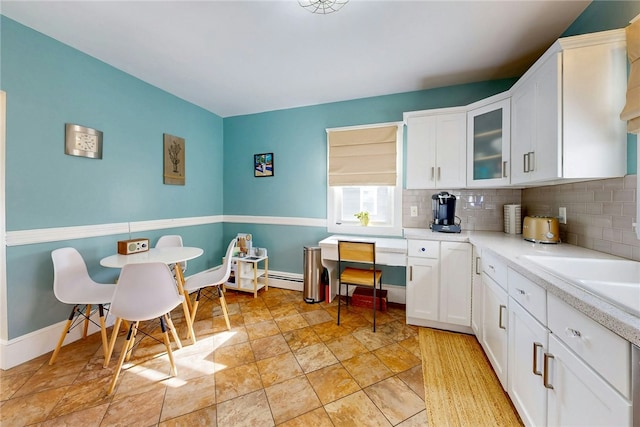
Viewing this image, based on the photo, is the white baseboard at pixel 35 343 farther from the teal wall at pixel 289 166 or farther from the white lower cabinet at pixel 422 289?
the white lower cabinet at pixel 422 289

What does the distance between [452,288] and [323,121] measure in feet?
8.30

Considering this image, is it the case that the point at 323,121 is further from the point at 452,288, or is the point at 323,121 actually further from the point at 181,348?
the point at 181,348

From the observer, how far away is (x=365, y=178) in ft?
10.3

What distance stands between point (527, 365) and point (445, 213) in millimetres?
1523

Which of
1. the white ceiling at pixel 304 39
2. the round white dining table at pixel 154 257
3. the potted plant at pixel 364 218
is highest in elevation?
the white ceiling at pixel 304 39

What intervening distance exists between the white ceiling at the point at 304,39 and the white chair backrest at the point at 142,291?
70.9 inches

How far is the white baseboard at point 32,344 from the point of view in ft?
5.98

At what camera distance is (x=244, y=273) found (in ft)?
11.6

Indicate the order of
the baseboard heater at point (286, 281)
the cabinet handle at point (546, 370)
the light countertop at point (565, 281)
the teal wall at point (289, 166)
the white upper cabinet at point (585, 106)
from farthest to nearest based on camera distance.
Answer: the baseboard heater at point (286, 281) → the teal wall at point (289, 166) → the white upper cabinet at point (585, 106) → the cabinet handle at point (546, 370) → the light countertop at point (565, 281)

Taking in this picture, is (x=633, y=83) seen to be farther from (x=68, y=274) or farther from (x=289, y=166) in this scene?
(x=68, y=274)

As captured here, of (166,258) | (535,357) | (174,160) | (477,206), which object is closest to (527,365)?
(535,357)

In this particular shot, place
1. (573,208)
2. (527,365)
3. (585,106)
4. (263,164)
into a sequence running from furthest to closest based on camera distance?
(263,164), (573,208), (585,106), (527,365)

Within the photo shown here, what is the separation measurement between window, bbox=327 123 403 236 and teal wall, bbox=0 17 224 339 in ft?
6.77

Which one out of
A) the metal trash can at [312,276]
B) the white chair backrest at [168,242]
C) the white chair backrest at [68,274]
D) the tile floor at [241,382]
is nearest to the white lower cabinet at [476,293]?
the tile floor at [241,382]
